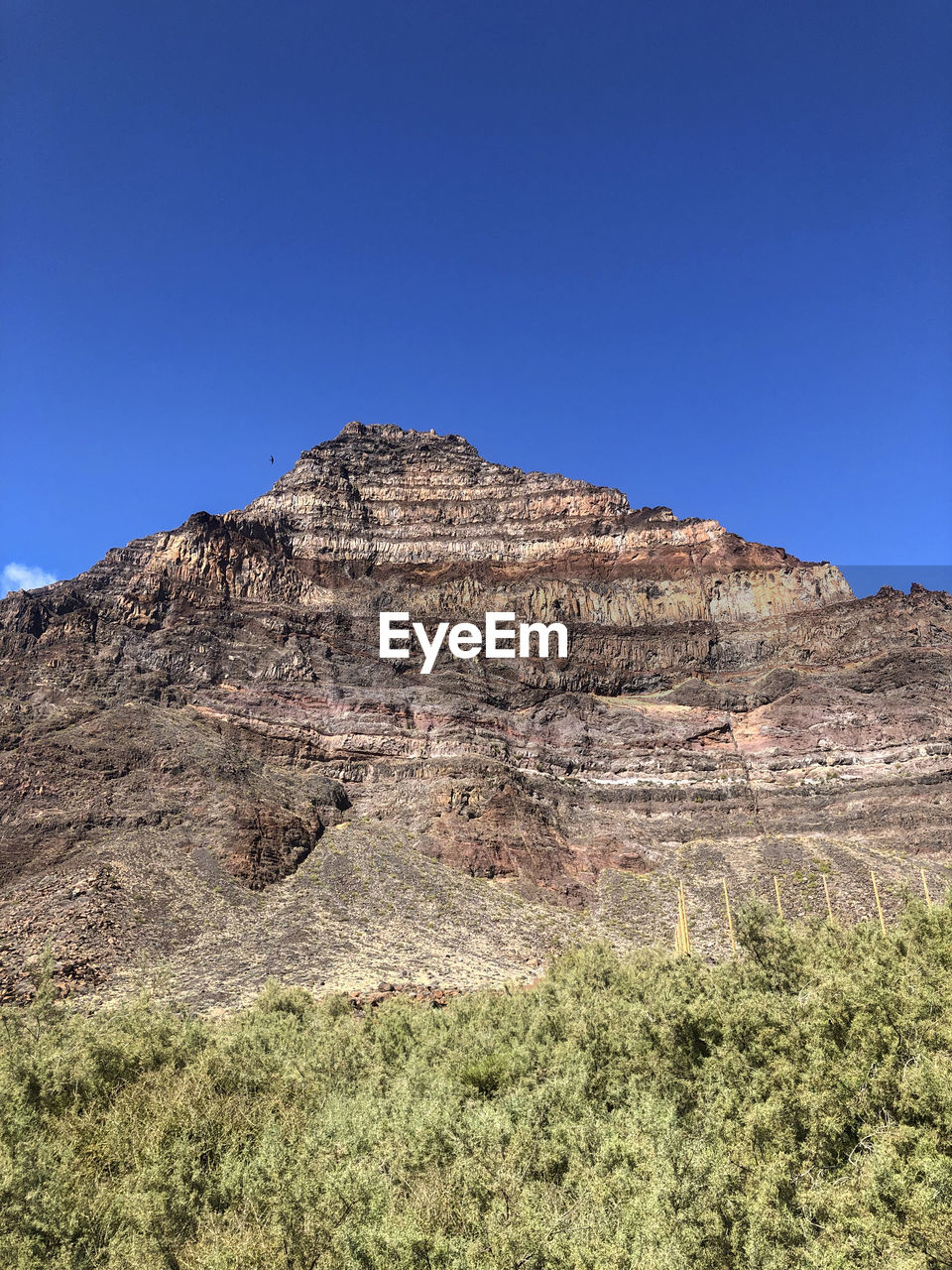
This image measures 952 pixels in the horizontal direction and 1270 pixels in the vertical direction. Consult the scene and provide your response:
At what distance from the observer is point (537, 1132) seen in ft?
58.3

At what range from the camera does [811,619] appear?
100 meters

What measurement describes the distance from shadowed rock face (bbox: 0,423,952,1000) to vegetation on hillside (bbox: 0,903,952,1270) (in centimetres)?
2828

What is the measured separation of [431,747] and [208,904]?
1336 inches

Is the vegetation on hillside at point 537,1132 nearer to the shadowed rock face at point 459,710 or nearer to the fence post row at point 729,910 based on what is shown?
the fence post row at point 729,910

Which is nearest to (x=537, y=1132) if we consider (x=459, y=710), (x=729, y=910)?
(x=729, y=910)

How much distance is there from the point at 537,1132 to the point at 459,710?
70.9 m

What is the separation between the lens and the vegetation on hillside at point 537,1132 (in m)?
11.8

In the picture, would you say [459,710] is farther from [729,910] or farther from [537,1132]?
[537,1132]

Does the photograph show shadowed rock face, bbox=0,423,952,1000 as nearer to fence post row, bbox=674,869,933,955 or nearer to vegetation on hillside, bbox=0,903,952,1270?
fence post row, bbox=674,869,933,955

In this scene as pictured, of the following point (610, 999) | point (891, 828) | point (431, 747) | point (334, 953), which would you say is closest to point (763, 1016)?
point (610, 999)

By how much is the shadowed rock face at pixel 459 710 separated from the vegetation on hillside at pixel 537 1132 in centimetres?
2828

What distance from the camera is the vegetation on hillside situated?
1184cm

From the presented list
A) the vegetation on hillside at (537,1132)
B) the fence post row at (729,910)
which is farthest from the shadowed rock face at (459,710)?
the vegetation on hillside at (537,1132)

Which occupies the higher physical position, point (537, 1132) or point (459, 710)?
point (459, 710)
